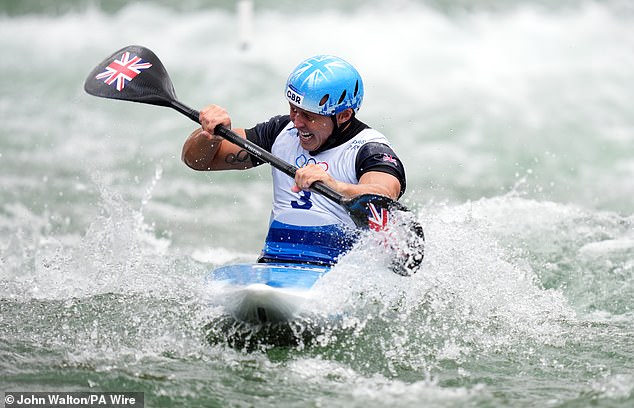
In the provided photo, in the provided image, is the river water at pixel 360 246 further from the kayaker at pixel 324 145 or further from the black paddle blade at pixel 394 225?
the kayaker at pixel 324 145

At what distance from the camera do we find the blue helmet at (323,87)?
4.76 m

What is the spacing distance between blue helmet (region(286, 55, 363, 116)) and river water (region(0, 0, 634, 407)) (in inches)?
29.9

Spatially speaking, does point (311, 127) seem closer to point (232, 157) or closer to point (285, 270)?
point (232, 157)

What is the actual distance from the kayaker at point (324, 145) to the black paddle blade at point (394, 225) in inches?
4.0

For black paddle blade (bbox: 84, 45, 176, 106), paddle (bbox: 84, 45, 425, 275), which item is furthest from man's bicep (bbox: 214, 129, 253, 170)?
black paddle blade (bbox: 84, 45, 176, 106)

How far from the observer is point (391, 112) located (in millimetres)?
11781

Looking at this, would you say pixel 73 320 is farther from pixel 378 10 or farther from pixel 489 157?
pixel 378 10

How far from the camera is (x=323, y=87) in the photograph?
15.6 feet

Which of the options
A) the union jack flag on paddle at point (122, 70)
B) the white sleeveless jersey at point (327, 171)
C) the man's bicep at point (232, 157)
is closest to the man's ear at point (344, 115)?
the white sleeveless jersey at point (327, 171)

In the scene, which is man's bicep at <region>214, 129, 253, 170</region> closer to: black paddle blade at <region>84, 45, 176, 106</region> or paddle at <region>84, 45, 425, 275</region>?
paddle at <region>84, 45, 425, 275</region>

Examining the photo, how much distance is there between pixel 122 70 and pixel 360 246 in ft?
6.24

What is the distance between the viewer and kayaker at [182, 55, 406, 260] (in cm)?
475

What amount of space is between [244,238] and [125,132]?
361 centimetres

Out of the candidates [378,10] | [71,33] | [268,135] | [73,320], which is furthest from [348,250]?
[71,33]
